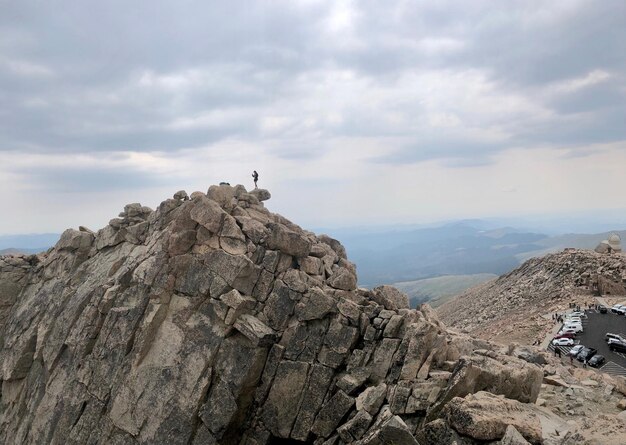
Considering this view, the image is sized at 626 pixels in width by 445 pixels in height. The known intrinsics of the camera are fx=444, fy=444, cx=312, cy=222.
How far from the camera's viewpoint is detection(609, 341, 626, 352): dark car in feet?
A: 175

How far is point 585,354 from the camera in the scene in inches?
2007

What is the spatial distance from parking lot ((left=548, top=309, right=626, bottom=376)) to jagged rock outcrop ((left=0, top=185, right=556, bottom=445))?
61.5 feet

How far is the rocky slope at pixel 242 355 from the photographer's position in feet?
92.7

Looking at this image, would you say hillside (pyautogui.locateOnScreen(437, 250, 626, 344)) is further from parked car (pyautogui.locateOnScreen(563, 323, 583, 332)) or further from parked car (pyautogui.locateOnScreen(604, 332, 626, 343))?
parked car (pyautogui.locateOnScreen(604, 332, 626, 343))

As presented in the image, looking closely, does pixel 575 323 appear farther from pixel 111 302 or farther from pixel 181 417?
pixel 111 302

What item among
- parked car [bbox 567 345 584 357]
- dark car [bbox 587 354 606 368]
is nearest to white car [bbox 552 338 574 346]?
parked car [bbox 567 345 584 357]

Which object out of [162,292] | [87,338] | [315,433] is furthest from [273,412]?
[87,338]

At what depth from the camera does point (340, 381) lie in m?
32.2

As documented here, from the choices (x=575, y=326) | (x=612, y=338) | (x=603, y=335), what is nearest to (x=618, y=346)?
(x=612, y=338)

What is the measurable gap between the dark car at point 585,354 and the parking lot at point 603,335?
1.64 metres

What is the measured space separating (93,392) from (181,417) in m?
10.4

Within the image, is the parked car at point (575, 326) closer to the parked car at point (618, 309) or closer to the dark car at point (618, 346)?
the dark car at point (618, 346)

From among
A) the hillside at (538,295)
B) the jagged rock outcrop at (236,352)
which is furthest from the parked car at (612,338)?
the jagged rock outcrop at (236,352)

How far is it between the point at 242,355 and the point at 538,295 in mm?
72735
